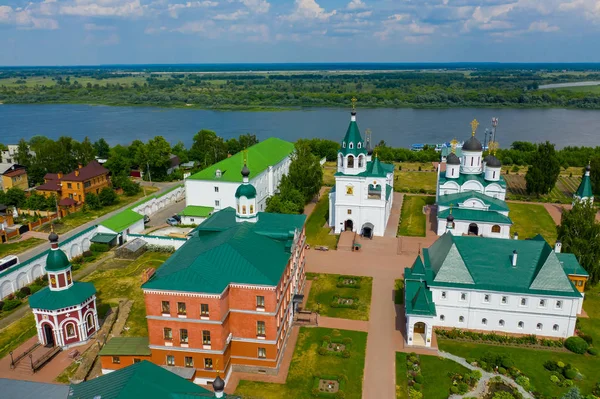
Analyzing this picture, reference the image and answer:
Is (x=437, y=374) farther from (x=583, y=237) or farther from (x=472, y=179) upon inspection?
(x=472, y=179)

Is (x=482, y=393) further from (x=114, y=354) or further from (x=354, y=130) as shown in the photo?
(x=354, y=130)

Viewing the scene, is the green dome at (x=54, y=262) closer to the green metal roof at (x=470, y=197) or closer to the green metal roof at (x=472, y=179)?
the green metal roof at (x=470, y=197)

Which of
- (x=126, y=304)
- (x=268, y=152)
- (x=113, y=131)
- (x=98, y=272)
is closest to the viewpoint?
(x=126, y=304)

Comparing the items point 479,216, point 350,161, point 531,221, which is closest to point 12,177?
point 350,161

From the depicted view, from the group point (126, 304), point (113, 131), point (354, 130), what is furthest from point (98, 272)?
point (113, 131)

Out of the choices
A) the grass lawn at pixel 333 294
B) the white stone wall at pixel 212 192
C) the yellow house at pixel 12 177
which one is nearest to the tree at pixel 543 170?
the grass lawn at pixel 333 294

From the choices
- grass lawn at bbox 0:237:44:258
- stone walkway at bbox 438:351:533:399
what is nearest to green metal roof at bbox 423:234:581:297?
stone walkway at bbox 438:351:533:399
